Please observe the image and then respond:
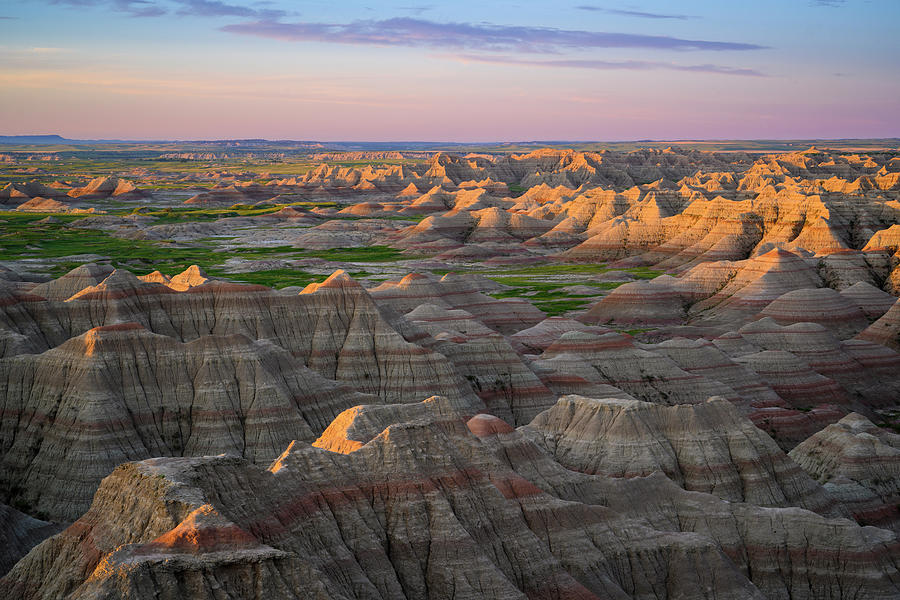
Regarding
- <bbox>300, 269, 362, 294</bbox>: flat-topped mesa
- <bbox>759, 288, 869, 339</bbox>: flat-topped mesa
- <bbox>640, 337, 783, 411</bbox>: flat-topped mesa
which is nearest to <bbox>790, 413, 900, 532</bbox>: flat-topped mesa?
<bbox>640, 337, 783, 411</bbox>: flat-topped mesa

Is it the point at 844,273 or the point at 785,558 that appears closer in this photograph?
the point at 785,558

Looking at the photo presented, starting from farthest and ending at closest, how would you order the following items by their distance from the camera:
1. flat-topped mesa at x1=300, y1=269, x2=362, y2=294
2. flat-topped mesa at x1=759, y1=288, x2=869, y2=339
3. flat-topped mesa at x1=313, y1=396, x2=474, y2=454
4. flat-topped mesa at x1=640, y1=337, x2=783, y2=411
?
flat-topped mesa at x1=759, y1=288, x2=869, y2=339 < flat-topped mesa at x1=640, y1=337, x2=783, y2=411 < flat-topped mesa at x1=300, y1=269, x2=362, y2=294 < flat-topped mesa at x1=313, y1=396, x2=474, y2=454

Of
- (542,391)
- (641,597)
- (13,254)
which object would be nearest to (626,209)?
(13,254)

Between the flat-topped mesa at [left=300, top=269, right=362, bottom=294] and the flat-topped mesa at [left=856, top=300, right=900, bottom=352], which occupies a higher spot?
the flat-topped mesa at [left=300, top=269, right=362, bottom=294]

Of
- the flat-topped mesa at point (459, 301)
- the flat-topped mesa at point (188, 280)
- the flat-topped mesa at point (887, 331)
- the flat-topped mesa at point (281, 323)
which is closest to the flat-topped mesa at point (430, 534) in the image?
the flat-topped mesa at point (281, 323)

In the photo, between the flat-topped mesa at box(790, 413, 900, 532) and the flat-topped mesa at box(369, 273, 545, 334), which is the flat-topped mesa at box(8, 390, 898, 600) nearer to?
the flat-topped mesa at box(790, 413, 900, 532)

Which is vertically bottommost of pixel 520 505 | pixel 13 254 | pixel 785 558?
pixel 13 254

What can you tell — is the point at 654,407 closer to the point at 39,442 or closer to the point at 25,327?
the point at 39,442

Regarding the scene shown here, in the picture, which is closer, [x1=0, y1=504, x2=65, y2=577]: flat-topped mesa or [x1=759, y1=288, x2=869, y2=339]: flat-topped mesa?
[x1=0, y1=504, x2=65, y2=577]: flat-topped mesa

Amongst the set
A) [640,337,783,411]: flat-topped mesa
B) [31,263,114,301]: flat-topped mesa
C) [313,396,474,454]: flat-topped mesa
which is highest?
[313,396,474,454]: flat-topped mesa
